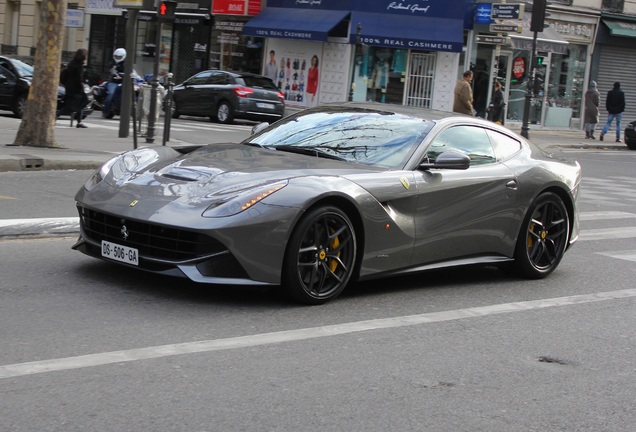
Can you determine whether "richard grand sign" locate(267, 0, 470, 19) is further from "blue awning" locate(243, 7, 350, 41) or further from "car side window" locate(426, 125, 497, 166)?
"car side window" locate(426, 125, 497, 166)

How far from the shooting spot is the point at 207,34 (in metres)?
39.8

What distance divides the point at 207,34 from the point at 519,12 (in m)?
14.1

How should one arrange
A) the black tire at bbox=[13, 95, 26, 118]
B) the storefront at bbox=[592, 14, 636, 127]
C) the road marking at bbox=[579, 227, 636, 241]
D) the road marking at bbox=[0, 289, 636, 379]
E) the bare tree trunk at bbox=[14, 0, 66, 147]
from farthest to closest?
the storefront at bbox=[592, 14, 636, 127]
the black tire at bbox=[13, 95, 26, 118]
the bare tree trunk at bbox=[14, 0, 66, 147]
the road marking at bbox=[579, 227, 636, 241]
the road marking at bbox=[0, 289, 636, 379]

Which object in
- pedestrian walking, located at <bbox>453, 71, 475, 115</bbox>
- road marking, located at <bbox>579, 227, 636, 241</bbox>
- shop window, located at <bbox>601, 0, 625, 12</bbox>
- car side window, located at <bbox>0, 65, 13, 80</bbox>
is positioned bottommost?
road marking, located at <bbox>579, 227, 636, 241</bbox>

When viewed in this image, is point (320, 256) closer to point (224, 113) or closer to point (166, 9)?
point (166, 9)

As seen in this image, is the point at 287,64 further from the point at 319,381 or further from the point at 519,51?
the point at 319,381

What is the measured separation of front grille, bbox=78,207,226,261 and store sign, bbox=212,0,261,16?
32253 millimetres

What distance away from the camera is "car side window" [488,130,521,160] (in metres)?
8.20

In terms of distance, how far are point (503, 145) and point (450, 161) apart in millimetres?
1305

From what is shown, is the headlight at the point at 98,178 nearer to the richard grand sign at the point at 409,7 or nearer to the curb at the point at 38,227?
the curb at the point at 38,227

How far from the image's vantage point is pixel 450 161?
7148mm

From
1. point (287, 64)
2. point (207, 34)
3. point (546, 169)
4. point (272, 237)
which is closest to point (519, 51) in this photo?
point (287, 64)

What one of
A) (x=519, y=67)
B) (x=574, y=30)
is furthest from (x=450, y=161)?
(x=574, y=30)

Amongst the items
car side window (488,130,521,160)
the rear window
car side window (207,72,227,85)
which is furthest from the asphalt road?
car side window (207,72,227,85)
